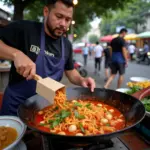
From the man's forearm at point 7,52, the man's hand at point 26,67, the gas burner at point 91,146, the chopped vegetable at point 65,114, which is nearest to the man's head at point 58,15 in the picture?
the man's forearm at point 7,52

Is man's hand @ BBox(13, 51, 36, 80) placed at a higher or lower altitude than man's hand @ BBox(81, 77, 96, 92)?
higher

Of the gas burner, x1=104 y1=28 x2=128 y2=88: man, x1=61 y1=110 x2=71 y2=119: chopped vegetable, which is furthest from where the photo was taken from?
x1=104 y1=28 x2=128 y2=88: man

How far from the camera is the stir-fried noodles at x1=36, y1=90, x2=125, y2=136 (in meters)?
1.38

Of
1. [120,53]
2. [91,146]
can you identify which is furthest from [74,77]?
[120,53]

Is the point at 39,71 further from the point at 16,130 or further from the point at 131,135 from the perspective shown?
the point at 131,135

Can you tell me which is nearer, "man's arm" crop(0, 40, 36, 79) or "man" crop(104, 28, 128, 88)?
"man's arm" crop(0, 40, 36, 79)

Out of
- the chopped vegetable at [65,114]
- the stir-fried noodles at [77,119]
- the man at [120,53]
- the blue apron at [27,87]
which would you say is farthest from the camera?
the man at [120,53]

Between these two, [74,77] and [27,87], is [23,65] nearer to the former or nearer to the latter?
[27,87]

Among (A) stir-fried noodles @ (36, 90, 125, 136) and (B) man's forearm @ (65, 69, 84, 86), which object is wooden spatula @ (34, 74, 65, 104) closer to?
(A) stir-fried noodles @ (36, 90, 125, 136)

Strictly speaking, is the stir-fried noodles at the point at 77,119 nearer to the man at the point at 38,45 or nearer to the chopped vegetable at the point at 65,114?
the chopped vegetable at the point at 65,114

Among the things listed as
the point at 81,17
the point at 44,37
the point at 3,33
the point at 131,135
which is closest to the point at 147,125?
the point at 131,135

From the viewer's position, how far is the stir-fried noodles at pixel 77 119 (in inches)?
54.3

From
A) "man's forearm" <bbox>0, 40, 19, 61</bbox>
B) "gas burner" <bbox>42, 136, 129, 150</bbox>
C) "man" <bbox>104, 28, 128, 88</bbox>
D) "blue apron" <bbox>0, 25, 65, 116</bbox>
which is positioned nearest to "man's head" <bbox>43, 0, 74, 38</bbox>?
"blue apron" <bbox>0, 25, 65, 116</bbox>

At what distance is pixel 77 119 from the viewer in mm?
1487
